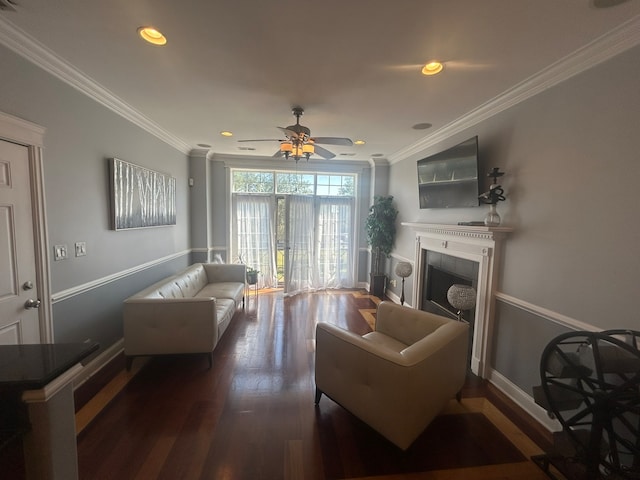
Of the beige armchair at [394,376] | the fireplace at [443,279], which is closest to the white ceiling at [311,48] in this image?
the fireplace at [443,279]

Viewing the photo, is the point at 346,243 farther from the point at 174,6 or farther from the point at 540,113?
the point at 174,6

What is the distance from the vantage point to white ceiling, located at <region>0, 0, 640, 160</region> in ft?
4.84

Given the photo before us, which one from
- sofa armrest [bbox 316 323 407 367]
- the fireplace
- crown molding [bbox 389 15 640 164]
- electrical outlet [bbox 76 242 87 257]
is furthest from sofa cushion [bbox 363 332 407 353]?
electrical outlet [bbox 76 242 87 257]

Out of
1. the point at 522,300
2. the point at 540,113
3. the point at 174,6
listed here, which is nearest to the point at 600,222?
the point at 522,300

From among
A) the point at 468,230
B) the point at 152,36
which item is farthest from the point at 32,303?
the point at 468,230

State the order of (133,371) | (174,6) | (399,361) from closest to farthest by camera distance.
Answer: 1. (174,6)
2. (399,361)
3. (133,371)

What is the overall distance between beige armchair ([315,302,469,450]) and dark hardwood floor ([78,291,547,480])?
218mm

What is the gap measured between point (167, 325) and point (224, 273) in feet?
6.21

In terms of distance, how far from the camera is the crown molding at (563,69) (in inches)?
60.9

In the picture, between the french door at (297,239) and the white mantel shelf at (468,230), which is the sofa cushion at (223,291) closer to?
the french door at (297,239)

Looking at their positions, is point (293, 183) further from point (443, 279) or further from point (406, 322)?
point (406, 322)

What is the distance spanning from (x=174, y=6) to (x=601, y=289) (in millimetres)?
3048

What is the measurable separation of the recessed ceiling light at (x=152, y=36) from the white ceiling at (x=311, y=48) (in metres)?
0.04

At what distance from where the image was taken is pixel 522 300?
2.24 meters
